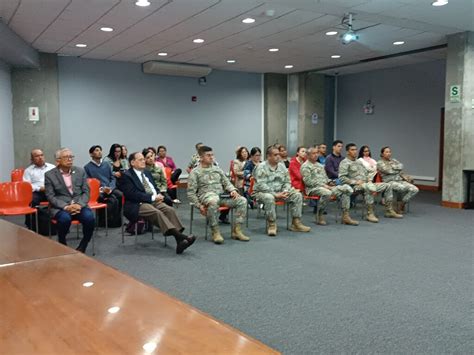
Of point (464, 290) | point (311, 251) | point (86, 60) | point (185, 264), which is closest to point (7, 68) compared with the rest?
point (86, 60)

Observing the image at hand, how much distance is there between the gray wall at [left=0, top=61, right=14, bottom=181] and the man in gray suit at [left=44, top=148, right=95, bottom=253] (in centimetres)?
416

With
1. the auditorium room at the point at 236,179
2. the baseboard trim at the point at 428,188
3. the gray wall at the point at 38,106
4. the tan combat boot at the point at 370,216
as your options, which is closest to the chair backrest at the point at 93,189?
the auditorium room at the point at 236,179

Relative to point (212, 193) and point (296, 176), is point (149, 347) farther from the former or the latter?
point (296, 176)

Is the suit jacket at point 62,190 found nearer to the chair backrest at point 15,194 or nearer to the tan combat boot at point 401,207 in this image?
the chair backrest at point 15,194

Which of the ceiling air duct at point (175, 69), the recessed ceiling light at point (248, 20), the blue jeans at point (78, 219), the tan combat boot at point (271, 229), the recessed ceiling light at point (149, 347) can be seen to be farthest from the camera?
the ceiling air duct at point (175, 69)

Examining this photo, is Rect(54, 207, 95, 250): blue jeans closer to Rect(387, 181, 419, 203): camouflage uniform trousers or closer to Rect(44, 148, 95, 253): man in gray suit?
Rect(44, 148, 95, 253): man in gray suit

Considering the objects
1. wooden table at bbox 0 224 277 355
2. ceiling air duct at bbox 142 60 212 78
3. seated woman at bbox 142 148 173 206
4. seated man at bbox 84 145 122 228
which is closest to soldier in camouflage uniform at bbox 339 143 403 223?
seated woman at bbox 142 148 173 206

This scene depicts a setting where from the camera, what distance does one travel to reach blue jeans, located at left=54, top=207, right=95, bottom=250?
4812 millimetres

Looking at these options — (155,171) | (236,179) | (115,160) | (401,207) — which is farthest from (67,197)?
(401,207)

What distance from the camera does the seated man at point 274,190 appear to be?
19.8 feet

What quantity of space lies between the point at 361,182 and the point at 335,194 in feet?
2.07

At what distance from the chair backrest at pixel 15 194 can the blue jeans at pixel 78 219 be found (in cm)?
96

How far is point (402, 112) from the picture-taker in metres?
11.8

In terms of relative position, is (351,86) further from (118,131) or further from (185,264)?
(185,264)
